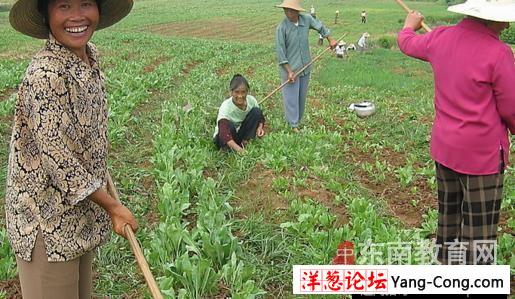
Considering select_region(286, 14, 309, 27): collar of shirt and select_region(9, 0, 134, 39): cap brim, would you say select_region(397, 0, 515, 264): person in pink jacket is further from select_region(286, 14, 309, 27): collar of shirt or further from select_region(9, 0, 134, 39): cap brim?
select_region(286, 14, 309, 27): collar of shirt

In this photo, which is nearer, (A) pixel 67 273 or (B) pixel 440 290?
(A) pixel 67 273

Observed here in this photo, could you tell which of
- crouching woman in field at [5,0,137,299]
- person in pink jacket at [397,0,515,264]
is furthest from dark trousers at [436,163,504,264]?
crouching woman in field at [5,0,137,299]

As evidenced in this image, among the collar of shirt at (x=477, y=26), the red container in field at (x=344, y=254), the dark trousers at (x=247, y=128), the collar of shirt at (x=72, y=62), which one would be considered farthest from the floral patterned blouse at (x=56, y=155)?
the dark trousers at (x=247, y=128)

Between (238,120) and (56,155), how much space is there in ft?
14.4

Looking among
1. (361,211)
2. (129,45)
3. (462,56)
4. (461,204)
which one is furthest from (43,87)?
(129,45)

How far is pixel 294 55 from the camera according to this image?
7.21 meters

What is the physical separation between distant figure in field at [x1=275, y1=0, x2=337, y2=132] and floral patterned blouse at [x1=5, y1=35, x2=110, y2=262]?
4.92m

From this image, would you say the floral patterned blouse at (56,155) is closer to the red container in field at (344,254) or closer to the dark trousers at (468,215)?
the red container in field at (344,254)

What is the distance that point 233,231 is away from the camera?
14.3 ft

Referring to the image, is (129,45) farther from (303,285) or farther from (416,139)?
(303,285)

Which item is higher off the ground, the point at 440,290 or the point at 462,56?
the point at 462,56

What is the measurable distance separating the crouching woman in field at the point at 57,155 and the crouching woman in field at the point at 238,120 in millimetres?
3735

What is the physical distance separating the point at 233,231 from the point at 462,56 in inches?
87.7

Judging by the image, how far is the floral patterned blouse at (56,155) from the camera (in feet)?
6.52
